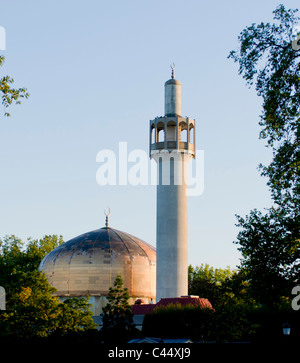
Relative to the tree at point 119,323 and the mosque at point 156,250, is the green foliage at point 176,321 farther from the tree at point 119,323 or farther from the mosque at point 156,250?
the mosque at point 156,250

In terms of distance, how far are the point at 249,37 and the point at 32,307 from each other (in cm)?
3578

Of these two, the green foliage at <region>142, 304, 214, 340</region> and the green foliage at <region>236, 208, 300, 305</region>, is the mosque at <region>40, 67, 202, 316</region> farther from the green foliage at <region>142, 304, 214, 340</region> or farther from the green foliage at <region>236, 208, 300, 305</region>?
the green foliage at <region>236, 208, 300, 305</region>

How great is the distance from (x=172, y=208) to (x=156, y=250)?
4.74 metres

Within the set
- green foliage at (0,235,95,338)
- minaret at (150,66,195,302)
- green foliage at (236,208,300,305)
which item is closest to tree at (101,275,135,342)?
green foliage at (0,235,95,338)

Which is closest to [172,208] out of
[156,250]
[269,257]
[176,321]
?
[156,250]

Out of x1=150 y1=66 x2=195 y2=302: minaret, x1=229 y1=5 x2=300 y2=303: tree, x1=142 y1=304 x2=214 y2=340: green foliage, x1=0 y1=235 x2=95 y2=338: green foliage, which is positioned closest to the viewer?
x1=229 y1=5 x2=300 y2=303: tree

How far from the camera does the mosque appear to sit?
67500mm

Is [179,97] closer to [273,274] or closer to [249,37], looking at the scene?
[273,274]

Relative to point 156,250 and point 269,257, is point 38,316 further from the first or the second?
point 269,257

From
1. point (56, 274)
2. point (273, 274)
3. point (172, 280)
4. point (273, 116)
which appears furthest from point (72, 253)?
point (273, 116)

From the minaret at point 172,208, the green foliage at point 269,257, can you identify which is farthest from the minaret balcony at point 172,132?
the green foliage at point 269,257

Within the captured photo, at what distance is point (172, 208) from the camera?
6775 centimetres

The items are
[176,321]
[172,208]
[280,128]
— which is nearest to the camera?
[280,128]
